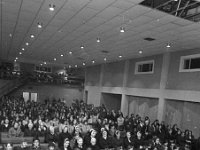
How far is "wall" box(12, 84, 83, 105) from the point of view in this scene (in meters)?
39.3

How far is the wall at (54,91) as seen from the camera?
39312 mm

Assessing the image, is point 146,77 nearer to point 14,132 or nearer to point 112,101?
point 112,101

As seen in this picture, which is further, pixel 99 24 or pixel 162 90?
pixel 162 90

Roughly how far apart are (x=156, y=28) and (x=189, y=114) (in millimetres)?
8109

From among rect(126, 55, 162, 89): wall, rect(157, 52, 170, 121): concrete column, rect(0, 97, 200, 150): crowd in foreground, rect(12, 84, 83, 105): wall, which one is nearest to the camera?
rect(0, 97, 200, 150): crowd in foreground

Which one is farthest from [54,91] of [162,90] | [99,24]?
[99,24]

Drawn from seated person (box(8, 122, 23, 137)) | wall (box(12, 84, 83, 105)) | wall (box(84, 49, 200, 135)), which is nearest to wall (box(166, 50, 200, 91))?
wall (box(84, 49, 200, 135))

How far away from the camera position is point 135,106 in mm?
24344

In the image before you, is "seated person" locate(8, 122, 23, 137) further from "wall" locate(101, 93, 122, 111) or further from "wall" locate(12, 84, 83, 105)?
"wall" locate(12, 84, 83, 105)

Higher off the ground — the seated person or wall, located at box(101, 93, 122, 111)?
wall, located at box(101, 93, 122, 111)

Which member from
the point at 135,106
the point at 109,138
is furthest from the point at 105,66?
the point at 109,138

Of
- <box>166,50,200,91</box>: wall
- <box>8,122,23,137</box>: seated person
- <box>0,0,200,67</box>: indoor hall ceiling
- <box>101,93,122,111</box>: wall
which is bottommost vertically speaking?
<box>8,122,23,137</box>: seated person

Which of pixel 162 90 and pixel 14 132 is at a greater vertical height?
pixel 162 90

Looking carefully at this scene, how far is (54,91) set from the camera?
1602 inches
